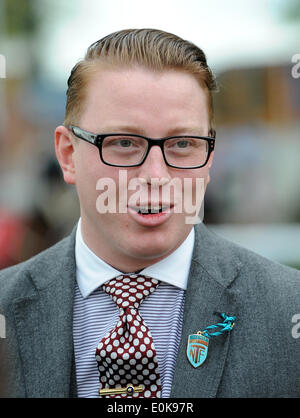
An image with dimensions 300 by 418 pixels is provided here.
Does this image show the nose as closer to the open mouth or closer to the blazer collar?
the open mouth

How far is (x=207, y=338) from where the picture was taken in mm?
2180

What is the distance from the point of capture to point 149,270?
7.50ft

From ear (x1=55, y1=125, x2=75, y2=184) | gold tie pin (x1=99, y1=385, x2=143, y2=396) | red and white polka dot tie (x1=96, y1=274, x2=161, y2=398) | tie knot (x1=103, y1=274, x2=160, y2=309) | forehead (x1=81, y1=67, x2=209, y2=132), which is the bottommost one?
gold tie pin (x1=99, y1=385, x2=143, y2=396)

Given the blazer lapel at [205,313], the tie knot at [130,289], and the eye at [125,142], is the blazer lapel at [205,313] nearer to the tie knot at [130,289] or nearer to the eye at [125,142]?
the tie knot at [130,289]

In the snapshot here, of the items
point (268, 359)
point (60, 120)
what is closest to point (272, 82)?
point (60, 120)

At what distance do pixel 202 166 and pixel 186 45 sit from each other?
529mm

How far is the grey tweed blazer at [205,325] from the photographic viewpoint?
2.14 metres

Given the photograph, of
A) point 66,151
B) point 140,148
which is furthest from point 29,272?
point 140,148

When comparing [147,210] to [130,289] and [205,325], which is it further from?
[205,325]

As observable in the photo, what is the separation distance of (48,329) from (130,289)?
38cm

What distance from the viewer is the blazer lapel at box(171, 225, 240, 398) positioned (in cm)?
211

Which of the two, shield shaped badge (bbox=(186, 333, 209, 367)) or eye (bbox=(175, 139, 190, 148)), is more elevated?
eye (bbox=(175, 139, 190, 148))

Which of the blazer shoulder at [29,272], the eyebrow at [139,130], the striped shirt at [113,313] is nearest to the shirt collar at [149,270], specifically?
the striped shirt at [113,313]

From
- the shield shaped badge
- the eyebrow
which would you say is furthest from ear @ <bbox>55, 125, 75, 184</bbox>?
the shield shaped badge
